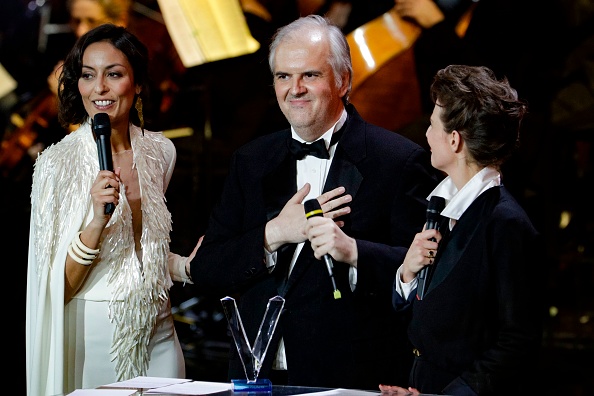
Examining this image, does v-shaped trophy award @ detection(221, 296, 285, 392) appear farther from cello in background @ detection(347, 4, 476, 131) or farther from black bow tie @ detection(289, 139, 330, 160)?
cello in background @ detection(347, 4, 476, 131)

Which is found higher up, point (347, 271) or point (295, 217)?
point (295, 217)

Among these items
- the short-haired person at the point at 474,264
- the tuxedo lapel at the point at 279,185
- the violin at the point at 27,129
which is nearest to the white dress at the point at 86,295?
the tuxedo lapel at the point at 279,185

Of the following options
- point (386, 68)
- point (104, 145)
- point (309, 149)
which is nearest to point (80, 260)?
point (104, 145)

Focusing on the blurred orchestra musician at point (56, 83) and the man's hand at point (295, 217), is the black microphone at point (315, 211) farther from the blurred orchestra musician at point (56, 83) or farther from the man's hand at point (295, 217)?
the blurred orchestra musician at point (56, 83)

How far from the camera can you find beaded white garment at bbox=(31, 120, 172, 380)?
2.79 meters

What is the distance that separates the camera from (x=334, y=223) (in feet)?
7.82

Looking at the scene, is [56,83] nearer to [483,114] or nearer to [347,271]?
[347,271]

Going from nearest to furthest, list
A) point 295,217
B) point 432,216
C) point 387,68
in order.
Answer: point 432,216
point 295,217
point 387,68

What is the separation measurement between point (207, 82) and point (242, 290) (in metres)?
3.21

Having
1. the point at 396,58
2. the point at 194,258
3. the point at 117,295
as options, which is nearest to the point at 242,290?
the point at 194,258

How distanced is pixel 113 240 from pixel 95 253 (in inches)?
4.4

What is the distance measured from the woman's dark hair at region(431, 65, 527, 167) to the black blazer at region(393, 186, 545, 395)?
0.12 metres

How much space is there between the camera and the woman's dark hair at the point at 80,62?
290 centimetres

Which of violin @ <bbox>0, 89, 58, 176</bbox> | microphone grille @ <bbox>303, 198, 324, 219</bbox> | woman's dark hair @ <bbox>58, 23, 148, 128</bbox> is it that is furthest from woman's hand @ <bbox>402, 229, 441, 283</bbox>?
violin @ <bbox>0, 89, 58, 176</bbox>
